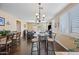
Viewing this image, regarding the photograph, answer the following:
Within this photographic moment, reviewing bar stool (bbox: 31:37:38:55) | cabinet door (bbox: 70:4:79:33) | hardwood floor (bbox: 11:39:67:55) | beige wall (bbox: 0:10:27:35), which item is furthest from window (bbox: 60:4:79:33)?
beige wall (bbox: 0:10:27:35)

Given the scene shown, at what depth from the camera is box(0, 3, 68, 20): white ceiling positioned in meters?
2.18

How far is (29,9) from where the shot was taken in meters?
2.19

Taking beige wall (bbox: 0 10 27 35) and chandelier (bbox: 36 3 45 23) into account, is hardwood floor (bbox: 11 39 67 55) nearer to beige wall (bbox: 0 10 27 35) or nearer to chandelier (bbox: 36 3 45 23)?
beige wall (bbox: 0 10 27 35)

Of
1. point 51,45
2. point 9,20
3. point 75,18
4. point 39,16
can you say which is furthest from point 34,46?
point 75,18

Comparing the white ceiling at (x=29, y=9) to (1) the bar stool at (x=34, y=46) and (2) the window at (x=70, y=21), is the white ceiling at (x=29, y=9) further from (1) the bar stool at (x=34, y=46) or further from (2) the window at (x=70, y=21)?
(1) the bar stool at (x=34, y=46)

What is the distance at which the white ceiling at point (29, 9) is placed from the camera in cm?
218

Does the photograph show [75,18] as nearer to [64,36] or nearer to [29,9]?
[64,36]

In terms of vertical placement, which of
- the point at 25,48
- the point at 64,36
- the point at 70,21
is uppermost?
the point at 70,21

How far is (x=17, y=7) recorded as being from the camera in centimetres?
220
